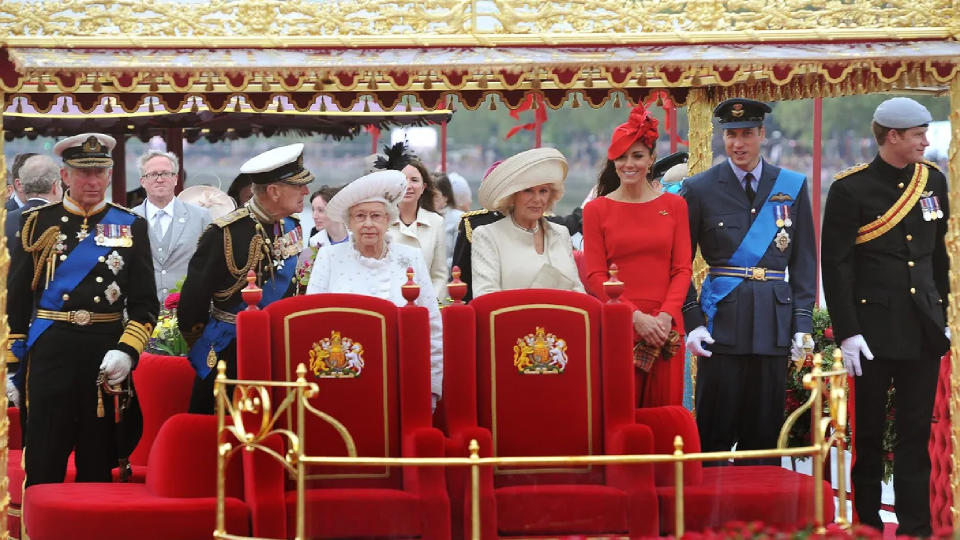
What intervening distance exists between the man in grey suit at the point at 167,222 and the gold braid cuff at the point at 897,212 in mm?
3994

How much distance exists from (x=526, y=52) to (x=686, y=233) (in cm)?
118

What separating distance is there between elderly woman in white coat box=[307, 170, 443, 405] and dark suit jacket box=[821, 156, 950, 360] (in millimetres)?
1687

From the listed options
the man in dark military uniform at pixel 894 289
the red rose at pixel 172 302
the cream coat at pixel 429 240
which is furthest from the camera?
the cream coat at pixel 429 240

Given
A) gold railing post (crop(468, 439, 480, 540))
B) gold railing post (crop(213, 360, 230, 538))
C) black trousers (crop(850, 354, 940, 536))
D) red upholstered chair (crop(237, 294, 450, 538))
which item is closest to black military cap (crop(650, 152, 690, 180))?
black trousers (crop(850, 354, 940, 536))

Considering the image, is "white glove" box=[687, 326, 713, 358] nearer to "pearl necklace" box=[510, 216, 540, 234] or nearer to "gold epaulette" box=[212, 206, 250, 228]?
"pearl necklace" box=[510, 216, 540, 234]

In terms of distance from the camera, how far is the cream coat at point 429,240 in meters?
7.91

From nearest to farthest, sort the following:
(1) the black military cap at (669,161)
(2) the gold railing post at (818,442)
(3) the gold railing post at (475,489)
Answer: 1. (3) the gold railing post at (475,489)
2. (2) the gold railing post at (818,442)
3. (1) the black military cap at (669,161)

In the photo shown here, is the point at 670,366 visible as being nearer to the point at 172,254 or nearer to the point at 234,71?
the point at 234,71

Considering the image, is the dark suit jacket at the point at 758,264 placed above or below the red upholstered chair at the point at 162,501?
above

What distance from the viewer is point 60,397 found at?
237 inches

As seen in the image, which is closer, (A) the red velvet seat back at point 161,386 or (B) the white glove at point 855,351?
(B) the white glove at point 855,351

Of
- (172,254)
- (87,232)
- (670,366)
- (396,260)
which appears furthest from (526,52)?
(172,254)

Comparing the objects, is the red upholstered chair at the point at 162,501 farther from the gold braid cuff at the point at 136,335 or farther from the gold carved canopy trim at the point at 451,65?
the gold carved canopy trim at the point at 451,65

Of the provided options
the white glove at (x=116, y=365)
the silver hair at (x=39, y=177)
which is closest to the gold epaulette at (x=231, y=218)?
the white glove at (x=116, y=365)
